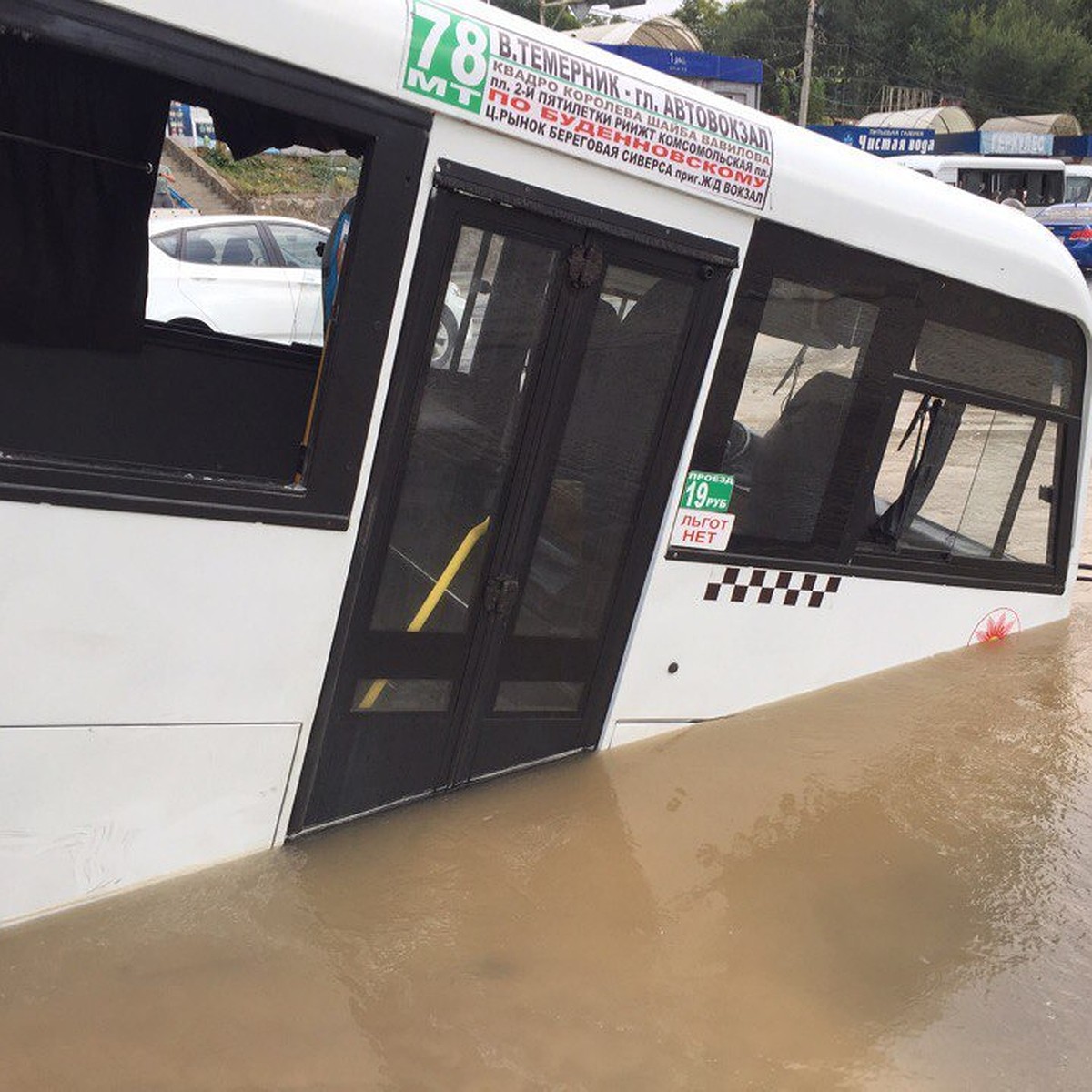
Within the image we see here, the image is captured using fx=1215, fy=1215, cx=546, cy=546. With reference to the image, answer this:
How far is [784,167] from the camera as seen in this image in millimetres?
4059

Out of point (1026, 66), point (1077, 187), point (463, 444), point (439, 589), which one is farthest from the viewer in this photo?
point (1026, 66)

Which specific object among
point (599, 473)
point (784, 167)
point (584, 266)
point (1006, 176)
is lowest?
point (599, 473)

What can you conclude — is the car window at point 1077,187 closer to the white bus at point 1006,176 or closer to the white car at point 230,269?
Result: the white bus at point 1006,176

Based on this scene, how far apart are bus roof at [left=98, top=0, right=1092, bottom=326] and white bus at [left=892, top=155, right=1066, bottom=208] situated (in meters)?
26.1

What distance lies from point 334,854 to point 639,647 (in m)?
1.30

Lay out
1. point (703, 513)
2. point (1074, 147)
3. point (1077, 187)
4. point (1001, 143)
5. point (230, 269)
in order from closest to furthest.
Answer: point (703, 513) → point (230, 269) → point (1077, 187) → point (1001, 143) → point (1074, 147)

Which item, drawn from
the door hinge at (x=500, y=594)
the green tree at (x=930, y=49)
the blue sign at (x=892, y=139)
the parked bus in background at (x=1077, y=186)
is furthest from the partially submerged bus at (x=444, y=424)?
the green tree at (x=930, y=49)

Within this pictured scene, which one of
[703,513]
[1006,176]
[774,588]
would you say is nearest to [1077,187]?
[1006,176]

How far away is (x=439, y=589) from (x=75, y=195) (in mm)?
1703

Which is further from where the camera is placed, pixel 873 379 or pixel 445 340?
pixel 873 379

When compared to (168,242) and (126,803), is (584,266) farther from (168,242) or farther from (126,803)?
(168,242)

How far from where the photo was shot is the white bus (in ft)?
95.8

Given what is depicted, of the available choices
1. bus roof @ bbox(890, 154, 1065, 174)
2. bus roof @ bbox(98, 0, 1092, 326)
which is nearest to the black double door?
bus roof @ bbox(98, 0, 1092, 326)

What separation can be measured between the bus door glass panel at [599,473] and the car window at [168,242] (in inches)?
207
